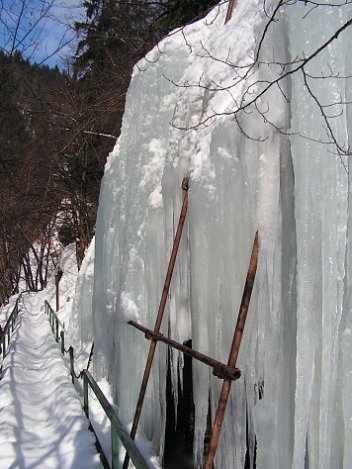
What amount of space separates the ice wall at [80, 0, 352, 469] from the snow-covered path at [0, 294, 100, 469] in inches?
30.5

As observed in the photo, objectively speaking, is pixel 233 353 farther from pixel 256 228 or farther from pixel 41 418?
pixel 41 418

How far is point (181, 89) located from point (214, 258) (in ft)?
6.76

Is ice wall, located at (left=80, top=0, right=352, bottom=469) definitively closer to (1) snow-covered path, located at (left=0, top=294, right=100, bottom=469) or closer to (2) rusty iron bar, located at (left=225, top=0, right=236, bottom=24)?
(2) rusty iron bar, located at (left=225, top=0, right=236, bottom=24)

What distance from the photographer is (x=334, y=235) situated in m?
2.60

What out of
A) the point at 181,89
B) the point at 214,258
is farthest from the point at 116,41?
the point at 214,258

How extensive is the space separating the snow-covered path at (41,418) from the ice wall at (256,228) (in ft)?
2.54

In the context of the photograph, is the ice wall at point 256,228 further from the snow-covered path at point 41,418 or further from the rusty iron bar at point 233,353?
the snow-covered path at point 41,418

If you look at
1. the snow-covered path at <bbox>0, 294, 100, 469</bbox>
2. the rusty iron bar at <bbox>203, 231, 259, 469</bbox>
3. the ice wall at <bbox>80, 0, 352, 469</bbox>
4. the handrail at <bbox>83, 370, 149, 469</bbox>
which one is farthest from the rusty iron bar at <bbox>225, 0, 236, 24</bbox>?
the snow-covered path at <bbox>0, 294, 100, 469</bbox>

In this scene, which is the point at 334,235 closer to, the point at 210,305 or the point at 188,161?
the point at 210,305

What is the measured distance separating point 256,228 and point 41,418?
4.02m

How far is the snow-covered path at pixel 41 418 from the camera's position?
4180 millimetres

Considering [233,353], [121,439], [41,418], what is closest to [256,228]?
[233,353]

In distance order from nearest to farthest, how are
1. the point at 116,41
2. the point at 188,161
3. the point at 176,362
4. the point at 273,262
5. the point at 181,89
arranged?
the point at 273,262 → the point at 188,161 → the point at 176,362 → the point at 181,89 → the point at 116,41

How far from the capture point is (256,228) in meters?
3.09
